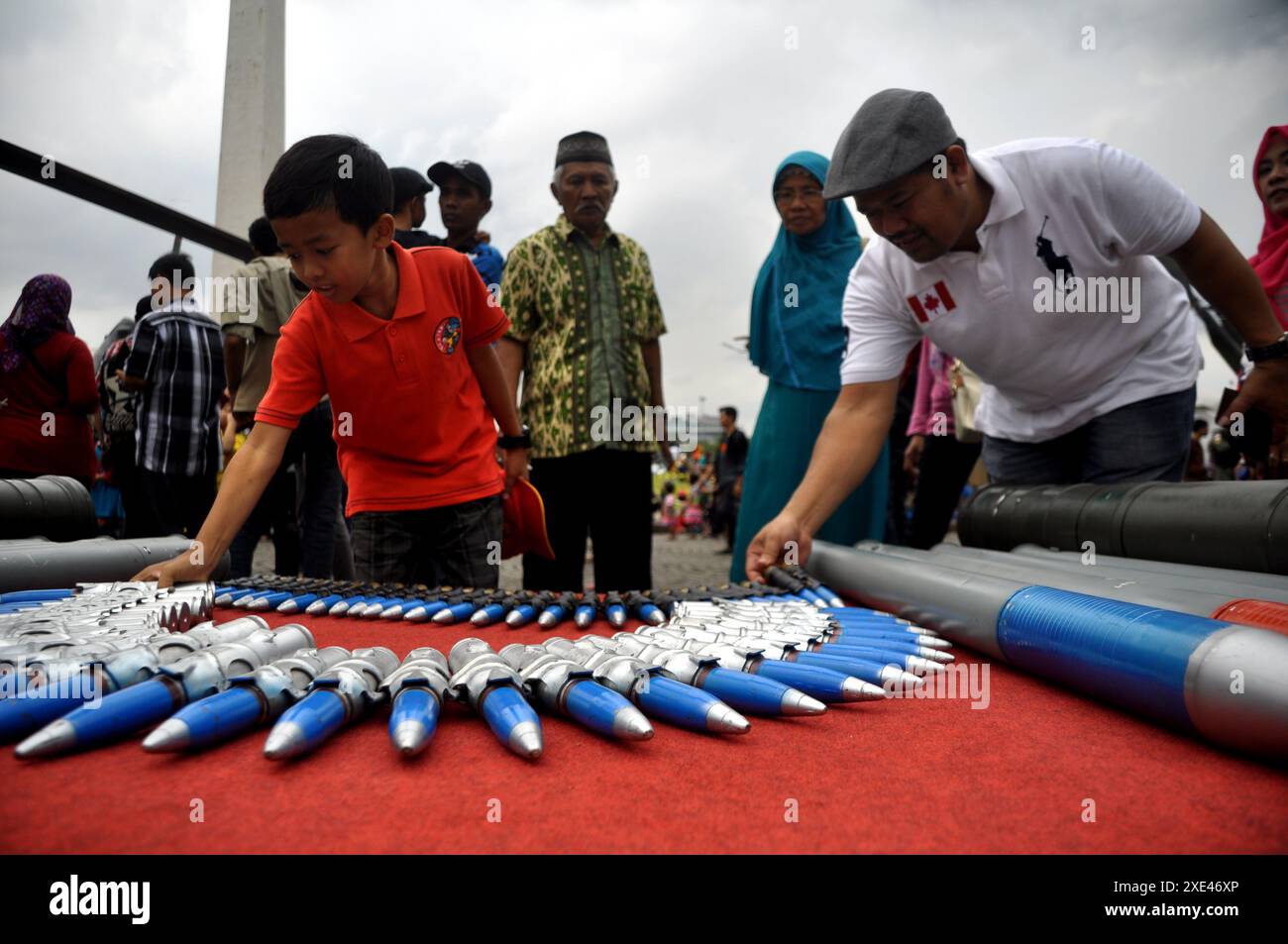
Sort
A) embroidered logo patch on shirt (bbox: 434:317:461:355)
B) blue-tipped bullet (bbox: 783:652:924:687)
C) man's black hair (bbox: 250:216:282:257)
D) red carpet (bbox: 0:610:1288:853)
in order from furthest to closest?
man's black hair (bbox: 250:216:282:257), embroidered logo patch on shirt (bbox: 434:317:461:355), blue-tipped bullet (bbox: 783:652:924:687), red carpet (bbox: 0:610:1288:853)

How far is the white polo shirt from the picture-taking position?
2.27 m

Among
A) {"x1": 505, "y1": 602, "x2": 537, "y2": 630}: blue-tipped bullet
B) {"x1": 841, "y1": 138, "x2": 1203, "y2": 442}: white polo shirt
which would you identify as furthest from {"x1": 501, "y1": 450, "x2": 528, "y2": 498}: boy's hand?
{"x1": 841, "y1": 138, "x2": 1203, "y2": 442}: white polo shirt

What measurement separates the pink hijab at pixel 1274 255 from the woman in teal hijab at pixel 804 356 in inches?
69.8

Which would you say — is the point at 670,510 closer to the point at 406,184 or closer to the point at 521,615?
the point at 406,184

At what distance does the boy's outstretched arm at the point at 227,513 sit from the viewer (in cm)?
208

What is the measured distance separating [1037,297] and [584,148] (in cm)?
205

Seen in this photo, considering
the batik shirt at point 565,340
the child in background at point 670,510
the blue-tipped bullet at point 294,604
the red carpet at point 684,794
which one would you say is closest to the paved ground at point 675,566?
the batik shirt at point 565,340

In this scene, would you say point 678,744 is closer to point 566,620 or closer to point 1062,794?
point 1062,794

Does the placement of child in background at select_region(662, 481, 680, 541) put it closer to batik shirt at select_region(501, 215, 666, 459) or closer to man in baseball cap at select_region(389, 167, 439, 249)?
man in baseball cap at select_region(389, 167, 439, 249)

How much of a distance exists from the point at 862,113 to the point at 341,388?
1762 millimetres

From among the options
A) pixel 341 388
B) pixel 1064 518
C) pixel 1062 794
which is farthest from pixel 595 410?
pixel 1062 794

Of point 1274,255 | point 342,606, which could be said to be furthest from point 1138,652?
point 1274,255

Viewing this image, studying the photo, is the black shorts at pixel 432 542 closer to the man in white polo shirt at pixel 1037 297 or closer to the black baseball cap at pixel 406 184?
the man in white polo shirt at pixel 1037 297
